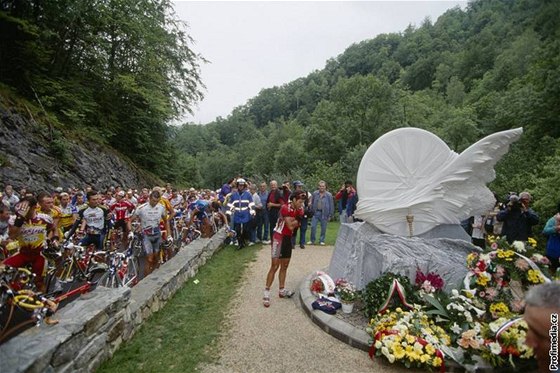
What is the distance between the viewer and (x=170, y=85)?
77.0ft

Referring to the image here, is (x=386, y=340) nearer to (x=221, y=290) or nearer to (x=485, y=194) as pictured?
(x=221, y=290)

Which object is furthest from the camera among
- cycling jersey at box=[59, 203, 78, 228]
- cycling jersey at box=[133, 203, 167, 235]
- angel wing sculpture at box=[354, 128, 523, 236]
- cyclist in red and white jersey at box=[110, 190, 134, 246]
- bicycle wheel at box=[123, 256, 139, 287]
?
cyclist in red and white jersey at box=[110, 190, 134, 246]

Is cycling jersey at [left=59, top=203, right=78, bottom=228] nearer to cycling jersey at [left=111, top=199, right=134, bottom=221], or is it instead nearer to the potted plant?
cycling jersey at [left=111, top=199, right=134, bottom=221]

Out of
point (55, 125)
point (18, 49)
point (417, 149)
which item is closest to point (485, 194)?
point (417, 149)

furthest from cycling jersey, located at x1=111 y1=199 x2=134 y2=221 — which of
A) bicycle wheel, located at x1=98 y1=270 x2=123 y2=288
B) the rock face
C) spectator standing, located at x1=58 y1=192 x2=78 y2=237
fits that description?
the rock face

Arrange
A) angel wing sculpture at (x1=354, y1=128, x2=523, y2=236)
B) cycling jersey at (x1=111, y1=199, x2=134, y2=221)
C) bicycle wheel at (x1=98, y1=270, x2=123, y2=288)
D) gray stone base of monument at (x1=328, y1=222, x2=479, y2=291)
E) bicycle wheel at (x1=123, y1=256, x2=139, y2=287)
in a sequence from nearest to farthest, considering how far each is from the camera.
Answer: gray stone base of monument at (x1=328, y1=222, x2=479, y2=291) < bicycle wheel at (x1=98, y1=270, x2=123, y2=288) < bicycle wheel at (x1=123, y1=256, x2=139, y2=287) < angel wing sculpture at (x1=354, y1=128, x2=523, y2=236) < cycling jersey at (x1=111, y1=199, x2=134, y2=221)

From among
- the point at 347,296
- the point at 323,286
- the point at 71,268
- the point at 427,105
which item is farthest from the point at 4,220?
the point at 427,105

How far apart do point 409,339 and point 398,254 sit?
1798 mm

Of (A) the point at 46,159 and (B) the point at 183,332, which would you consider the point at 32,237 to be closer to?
(B) the point at 183,332

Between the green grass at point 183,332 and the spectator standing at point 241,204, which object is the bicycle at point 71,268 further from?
the spectator standing at point 241,204

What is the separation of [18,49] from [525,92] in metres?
29.4

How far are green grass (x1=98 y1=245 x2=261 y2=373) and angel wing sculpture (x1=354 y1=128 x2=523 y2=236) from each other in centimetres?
354

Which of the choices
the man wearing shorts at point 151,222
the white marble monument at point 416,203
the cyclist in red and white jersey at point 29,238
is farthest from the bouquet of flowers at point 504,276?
the cyclist in red and white jersey at point 29,238

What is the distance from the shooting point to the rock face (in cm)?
1230
